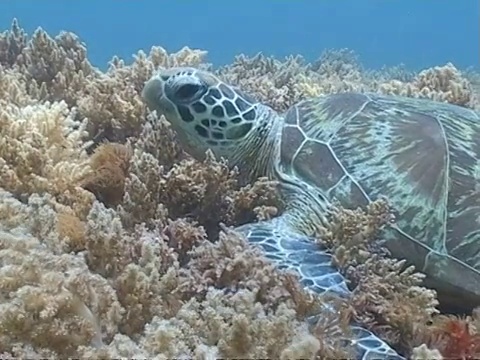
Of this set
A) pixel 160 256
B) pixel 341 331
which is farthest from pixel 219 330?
pixel 160 256

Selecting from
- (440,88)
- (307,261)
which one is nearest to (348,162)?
(307,261)

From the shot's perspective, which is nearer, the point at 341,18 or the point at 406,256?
the point at 406,256

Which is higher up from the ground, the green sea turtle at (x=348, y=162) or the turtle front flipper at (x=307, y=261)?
the green sea turtle at (x=348, y=162)

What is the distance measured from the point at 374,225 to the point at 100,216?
995 mm

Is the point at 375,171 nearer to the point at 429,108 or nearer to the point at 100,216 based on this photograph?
the point at 429,108

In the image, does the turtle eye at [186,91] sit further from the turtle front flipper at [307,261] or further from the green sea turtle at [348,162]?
the turtle front flipper at [307,261]

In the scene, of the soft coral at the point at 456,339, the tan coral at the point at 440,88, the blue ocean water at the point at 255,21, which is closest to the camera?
the soft coral at the point at 456,339

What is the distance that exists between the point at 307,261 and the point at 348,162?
0.52 meters

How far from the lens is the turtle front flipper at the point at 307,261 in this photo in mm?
1681

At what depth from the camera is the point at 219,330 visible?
138 cm

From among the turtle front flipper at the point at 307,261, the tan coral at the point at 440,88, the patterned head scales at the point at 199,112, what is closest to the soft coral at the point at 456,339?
the turtle front flipper at the point at 307,261

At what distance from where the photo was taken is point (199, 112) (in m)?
2.79

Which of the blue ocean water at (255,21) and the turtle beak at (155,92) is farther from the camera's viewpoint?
the blue ocean water at (255,21)

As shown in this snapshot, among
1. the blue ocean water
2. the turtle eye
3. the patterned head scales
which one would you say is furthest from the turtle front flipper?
the blue ocean water
